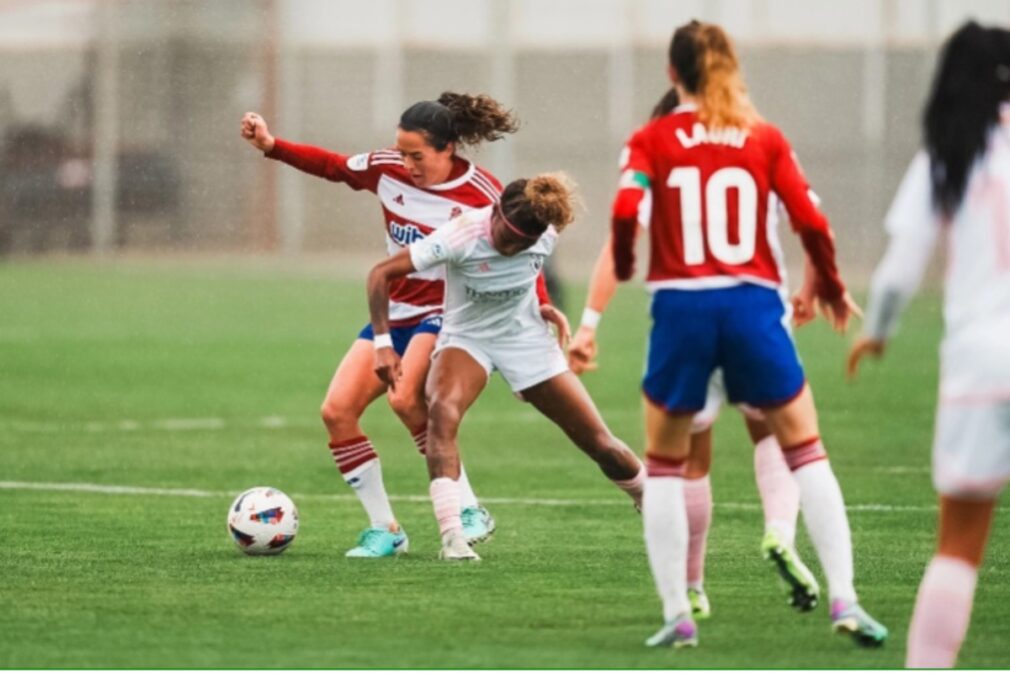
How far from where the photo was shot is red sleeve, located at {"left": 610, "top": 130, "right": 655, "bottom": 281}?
698 centimetres

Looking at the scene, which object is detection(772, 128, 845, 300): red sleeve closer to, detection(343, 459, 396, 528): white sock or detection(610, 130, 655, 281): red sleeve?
detection(610, 130, 655, 281): red sleeve

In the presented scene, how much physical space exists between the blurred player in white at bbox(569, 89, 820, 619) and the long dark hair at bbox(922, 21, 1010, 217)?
133cm

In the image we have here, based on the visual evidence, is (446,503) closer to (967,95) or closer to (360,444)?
(360,444)

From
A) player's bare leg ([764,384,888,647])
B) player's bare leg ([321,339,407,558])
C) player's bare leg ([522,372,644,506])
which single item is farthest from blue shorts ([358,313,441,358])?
player's bare leg ([764,384,888,647])

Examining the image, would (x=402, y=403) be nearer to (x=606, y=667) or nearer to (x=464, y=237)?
(x=464, y=237)

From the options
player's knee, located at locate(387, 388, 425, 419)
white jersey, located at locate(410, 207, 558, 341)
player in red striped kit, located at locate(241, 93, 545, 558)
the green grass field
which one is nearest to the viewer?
the green grass field

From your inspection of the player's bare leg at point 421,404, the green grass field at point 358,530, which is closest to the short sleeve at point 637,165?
the green grass field at point 358,530

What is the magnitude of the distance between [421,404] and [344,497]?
2.36 metres

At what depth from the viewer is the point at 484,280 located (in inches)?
364

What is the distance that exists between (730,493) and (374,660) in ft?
18.5

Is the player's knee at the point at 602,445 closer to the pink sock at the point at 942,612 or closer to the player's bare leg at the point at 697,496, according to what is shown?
the player's bare leg at the point at 697,496

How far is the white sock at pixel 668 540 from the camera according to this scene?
712 centimetres

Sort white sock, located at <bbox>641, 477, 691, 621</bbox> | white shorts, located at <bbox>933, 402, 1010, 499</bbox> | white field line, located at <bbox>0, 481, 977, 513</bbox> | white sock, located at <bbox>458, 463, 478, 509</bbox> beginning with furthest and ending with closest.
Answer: white field line, located at <bbox>0, 481, 977, 513</bbox>
white sock, located at <bbox>458, 463, 478, 509</bbox>
white sock, located at <bbox>641, 477, 691, 621</bbox>
white shorts, located at <bbox>933, 402, 1010, 499</bbox>

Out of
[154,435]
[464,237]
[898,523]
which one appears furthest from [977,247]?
[154,435]
